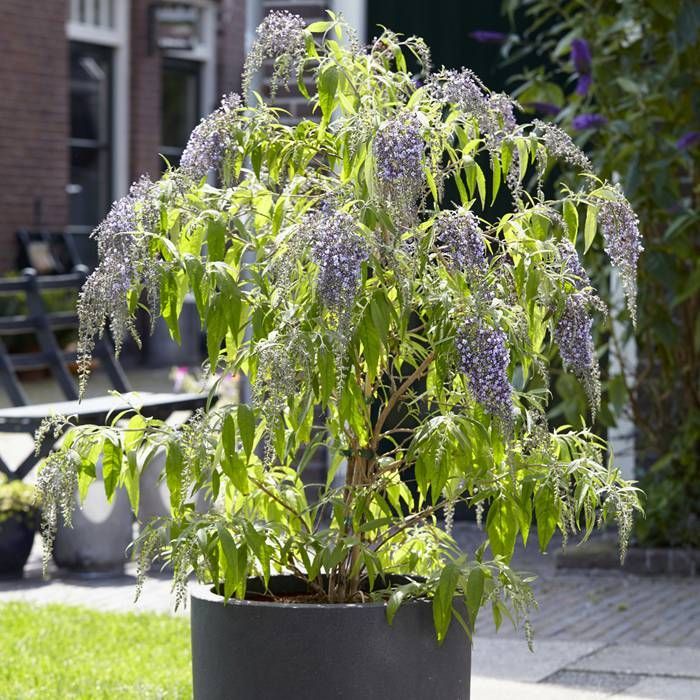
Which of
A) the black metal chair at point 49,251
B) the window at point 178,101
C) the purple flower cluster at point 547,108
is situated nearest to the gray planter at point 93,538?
the purple flower cluster at point 547,108

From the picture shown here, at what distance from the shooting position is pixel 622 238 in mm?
3221

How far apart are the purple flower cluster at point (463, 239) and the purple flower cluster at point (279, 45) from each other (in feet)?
1.75

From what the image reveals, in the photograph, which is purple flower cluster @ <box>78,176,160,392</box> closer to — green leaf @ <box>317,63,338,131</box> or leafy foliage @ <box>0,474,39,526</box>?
green leaf @ <box>317,63,338,131</box>

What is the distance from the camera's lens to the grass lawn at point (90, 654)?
4.48 meters

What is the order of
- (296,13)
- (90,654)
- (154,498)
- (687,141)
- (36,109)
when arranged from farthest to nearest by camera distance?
(36,109) → (296,13) → (154,498) → (687,141) → (90,654)

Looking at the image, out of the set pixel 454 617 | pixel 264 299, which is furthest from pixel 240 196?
pixel 454 617

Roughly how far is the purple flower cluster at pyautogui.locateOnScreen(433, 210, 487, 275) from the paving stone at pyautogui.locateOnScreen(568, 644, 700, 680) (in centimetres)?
225

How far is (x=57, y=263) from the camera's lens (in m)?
16.1

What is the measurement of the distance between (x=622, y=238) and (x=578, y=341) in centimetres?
27

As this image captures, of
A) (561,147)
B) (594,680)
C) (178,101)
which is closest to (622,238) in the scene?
(561,147)

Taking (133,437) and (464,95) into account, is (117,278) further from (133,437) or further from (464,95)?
(464,95)

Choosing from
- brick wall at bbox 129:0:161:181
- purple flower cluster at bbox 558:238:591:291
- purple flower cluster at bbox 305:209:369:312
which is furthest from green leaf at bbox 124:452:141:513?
brick wall at bbox 129:0:161:181

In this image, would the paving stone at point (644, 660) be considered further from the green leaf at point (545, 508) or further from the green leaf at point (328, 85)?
the green leaf at point (328, 85)

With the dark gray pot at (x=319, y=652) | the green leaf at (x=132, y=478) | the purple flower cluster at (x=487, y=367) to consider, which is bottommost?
the dark gray pot at (x=319, y=652)
